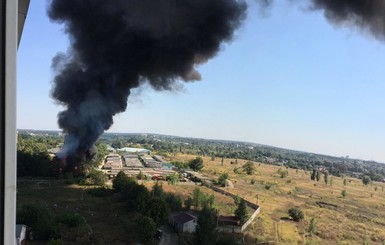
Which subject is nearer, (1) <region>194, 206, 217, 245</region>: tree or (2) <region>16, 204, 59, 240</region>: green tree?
(2) <region>16, 204, 59, 240</region>: green tree

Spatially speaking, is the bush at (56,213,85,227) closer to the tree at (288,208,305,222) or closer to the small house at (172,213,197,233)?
the small house at (172,213,197,233)

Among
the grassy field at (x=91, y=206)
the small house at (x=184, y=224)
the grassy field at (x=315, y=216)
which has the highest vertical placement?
the grassy field at (x=91, y=206)

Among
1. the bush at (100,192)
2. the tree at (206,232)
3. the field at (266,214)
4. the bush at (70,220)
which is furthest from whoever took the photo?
the bush at (100,192)

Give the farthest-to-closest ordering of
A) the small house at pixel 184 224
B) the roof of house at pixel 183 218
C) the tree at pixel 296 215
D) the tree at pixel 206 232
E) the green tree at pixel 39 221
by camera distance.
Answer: the tree at pixel 296 215, the roof of house at pixel 183 218, the small house at pixel 184 224, the tree at pixel 206 232, the green tree at pixel 39 221

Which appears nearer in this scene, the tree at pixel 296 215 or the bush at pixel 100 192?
the bush at pixel 100 192

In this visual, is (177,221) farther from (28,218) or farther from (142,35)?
(142,35)

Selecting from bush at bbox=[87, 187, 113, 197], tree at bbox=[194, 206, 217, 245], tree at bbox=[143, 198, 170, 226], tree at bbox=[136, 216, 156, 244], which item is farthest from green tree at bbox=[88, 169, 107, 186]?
tree at bbox=[194, 206, 217, 245]

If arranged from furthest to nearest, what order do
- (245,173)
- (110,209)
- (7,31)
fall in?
(245,173) < (110,209) < (7,31)

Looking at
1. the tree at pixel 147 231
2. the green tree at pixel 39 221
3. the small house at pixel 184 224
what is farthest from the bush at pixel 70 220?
the small house at pixel 184 224

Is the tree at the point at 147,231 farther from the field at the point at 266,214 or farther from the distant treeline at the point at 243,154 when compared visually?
the distant treeline at the point at 243,154

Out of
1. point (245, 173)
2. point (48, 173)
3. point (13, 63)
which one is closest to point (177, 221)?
point (48, 173)

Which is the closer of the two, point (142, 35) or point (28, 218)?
point (28, 218)
